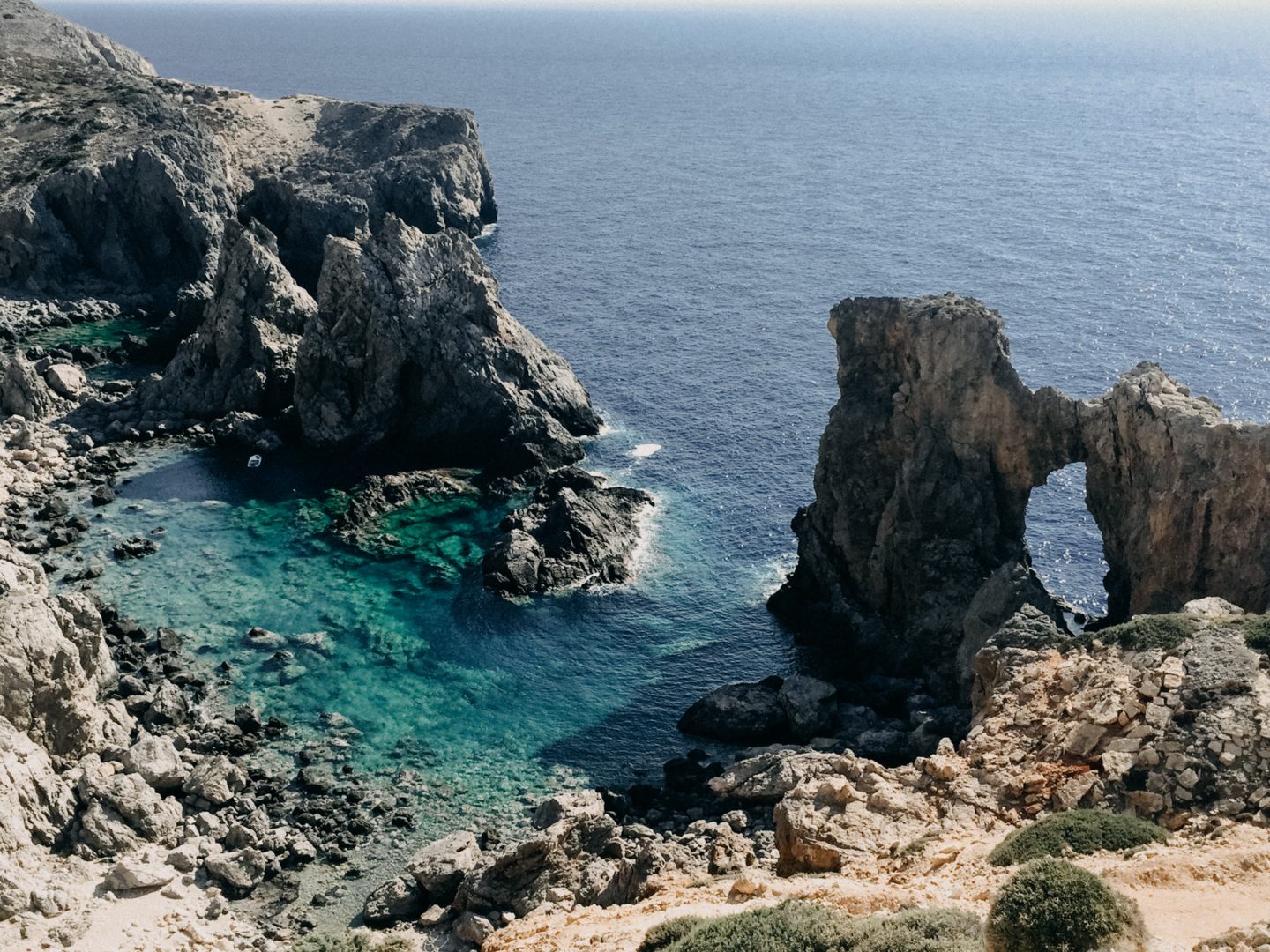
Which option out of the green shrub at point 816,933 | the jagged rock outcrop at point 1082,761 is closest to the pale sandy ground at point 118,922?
the green shrub at point 816,933

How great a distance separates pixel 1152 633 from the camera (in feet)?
163

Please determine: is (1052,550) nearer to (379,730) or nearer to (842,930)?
(379,730)

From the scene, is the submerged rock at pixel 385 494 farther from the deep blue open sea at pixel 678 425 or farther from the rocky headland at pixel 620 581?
the deep blue open sea at pixel 678 425

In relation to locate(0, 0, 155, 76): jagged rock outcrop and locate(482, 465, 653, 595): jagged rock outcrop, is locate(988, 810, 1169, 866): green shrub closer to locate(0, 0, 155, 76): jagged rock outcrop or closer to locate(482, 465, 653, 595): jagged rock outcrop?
Answer: locate(482, 465, 653, 595): jagged rock outcrop

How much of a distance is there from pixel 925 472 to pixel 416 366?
4283 cm

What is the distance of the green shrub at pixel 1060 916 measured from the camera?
30625 mm

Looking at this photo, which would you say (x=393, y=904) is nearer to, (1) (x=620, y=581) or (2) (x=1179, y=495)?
(1) (x=620, y=581)

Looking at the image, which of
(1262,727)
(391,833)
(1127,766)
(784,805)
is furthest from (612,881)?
(1262,727)

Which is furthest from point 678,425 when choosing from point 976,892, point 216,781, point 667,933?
point 976,892

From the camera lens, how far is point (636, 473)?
9456 centimetres

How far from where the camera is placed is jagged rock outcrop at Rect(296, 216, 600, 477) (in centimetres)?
9531

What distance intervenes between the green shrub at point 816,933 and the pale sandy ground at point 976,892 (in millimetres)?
1896

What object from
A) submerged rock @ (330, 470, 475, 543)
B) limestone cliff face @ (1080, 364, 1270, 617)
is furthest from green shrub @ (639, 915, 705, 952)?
submerged rock @ (330, 470, 475, 543)

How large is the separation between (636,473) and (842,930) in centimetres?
6177
